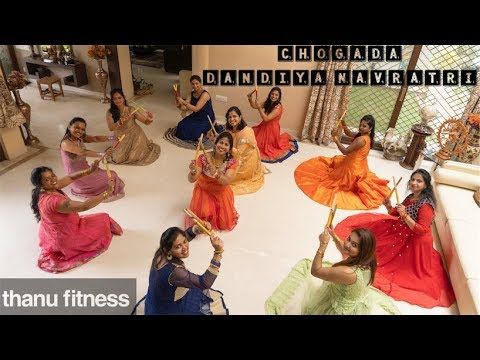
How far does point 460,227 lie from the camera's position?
328 cm

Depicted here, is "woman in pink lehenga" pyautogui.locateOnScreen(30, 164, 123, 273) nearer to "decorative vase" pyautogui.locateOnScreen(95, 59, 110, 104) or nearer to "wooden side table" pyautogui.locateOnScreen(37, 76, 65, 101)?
"decorative vase" pyautogui.locateOnScreen(95, 59, 110, 104)

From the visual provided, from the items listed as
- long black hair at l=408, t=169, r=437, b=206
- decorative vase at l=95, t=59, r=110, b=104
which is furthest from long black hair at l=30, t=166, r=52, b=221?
decorative vase at l=95, t=59, r=110, b=104

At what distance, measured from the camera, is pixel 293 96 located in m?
5.40

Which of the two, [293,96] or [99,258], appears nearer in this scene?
[99,258]

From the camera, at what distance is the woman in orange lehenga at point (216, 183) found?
3297 mm

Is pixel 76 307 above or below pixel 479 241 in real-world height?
below

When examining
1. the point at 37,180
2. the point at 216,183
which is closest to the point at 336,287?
the point at 216,183

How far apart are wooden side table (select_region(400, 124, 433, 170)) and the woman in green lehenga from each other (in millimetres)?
2624

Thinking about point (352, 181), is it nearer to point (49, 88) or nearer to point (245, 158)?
point (245, 158)

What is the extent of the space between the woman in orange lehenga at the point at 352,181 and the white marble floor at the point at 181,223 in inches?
5.7

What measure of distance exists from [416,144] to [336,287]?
3.26 meters
